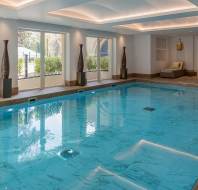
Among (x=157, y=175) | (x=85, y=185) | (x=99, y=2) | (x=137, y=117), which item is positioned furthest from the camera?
(x=99, y=2)

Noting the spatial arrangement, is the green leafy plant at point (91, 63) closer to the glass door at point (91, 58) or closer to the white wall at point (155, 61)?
the glass door at point (91, 58)

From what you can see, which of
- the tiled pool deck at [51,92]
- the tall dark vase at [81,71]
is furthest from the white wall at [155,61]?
the tall dark vase at [81,71]

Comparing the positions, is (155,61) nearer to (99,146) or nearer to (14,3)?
(14,3)

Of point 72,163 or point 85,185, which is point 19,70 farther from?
point 85,185

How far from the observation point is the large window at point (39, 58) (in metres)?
9.61

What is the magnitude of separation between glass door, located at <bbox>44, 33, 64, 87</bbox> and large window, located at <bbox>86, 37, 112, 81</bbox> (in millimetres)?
1670

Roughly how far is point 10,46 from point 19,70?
1233mm

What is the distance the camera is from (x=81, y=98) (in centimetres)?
970

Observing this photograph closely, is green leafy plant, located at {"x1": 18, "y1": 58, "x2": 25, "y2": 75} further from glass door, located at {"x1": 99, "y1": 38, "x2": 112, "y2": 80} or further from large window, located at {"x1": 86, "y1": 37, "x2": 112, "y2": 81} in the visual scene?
glass door, located at {"x1": 99, "y1": 38, "x2": 112, "y2": 80}

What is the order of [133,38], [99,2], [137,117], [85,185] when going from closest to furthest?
1. [85,185]
2. [137,117]
3. [99,2]
4. [133,38]

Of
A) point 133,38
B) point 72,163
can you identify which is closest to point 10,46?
point 72,163

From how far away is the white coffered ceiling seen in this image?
6492 mm

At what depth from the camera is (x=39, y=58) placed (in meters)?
10.0

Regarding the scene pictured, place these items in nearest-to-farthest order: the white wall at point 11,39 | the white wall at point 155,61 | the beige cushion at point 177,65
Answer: the white wall at point 11,39 < the white wall at point 155,61 < the beige cushion at point 177,65
